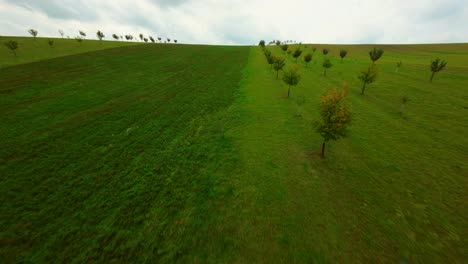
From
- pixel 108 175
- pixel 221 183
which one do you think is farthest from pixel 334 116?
pixel 108 175

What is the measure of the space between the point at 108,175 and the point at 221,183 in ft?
25.5

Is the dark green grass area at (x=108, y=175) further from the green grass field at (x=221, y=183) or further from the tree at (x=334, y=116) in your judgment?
the tree at (x=334, y=116)

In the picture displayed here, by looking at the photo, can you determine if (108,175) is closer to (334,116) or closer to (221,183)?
(221,183)

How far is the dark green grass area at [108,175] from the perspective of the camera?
336 inches

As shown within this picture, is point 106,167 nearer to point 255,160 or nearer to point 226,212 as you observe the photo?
point 226,212

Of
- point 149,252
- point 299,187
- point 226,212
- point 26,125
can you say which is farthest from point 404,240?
point 26,125

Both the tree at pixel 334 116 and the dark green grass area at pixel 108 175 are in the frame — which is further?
the tree at pixel 334 116

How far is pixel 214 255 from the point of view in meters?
8.07

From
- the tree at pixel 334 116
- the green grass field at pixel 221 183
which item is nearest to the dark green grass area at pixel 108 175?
the green grass field at pixel 221 183

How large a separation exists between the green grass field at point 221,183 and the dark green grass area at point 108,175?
8 centimetres

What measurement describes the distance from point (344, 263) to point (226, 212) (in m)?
5.77

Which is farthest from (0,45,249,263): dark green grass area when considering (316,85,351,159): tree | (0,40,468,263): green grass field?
(316,85,351,159): tree

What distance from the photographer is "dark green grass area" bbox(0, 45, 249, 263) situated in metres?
8.52

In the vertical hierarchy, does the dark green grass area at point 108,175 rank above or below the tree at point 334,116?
below
